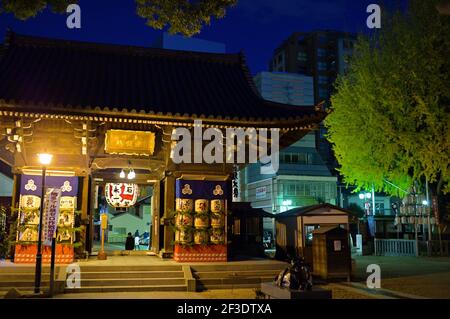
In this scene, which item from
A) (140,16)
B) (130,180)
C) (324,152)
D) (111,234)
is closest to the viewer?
(140,16)

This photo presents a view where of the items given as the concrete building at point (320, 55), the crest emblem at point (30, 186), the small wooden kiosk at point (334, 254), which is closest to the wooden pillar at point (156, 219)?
the crest emblem at point (30, 186)

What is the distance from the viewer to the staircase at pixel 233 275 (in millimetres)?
12648

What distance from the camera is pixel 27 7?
1018 cm

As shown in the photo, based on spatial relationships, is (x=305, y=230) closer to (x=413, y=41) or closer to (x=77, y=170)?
(x=77, y=170)

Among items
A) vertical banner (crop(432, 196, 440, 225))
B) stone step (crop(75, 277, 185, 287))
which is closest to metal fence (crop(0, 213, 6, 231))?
stone step (crop(75, 277, 185, 287))

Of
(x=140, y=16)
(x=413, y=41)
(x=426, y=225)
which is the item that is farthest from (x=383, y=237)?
(x=140, y=16)

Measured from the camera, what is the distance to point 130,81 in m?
15.7

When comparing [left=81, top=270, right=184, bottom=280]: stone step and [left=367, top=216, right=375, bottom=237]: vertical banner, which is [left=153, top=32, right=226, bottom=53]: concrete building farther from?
[left=81, top=270, right=184, bottom=280]: stone step

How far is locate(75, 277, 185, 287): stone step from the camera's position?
1183 centimetres

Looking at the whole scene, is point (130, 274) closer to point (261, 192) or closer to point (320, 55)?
point (261, 192)

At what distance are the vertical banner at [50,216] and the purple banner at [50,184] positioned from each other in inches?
63.3

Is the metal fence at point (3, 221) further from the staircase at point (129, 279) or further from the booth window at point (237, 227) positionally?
the booth window at point (237, 227)

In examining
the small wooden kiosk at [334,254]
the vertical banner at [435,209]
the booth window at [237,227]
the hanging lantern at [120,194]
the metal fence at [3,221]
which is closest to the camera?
the small wooden kiosk at [334,254]
